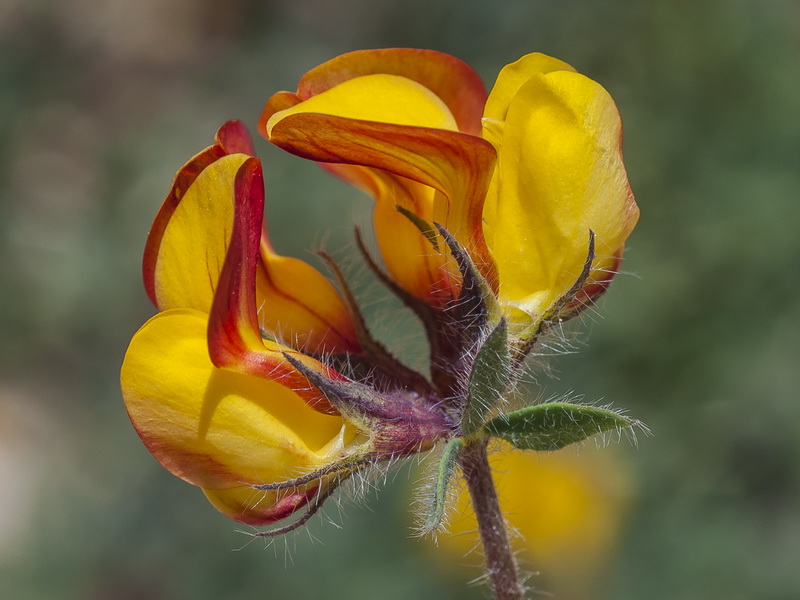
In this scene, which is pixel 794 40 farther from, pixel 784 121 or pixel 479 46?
pixel 479 46

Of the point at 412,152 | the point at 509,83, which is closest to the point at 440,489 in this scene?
the point at 412,152

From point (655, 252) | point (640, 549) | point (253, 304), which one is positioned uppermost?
point (655, 252)

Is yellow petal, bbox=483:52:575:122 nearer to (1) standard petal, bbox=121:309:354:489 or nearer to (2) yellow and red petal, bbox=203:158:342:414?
(2) yellow and red petal, bbox=203:158:342:414

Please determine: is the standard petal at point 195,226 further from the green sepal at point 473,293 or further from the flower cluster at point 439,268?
the green sepal at point 473,293

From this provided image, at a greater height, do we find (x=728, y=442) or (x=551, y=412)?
(x=728, y=442)

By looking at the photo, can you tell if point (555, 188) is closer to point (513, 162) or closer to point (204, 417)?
point (513, 162)

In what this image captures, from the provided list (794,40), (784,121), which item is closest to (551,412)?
(784,121)
